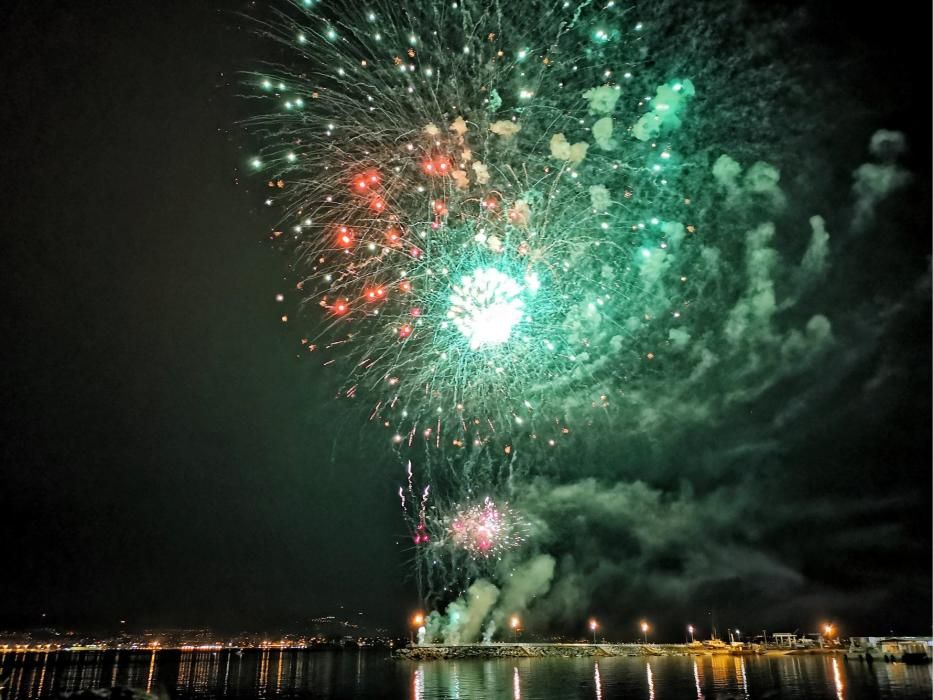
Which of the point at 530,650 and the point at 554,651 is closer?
the point at 530,650

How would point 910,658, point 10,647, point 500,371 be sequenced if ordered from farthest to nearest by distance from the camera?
A: point 10,647 → point 910,658 → point 500,371

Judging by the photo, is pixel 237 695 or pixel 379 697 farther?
pixel 237 695

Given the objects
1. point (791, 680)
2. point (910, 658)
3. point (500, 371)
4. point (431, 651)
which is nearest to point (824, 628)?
point (910, 658)

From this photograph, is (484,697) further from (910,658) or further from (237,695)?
(910,658)

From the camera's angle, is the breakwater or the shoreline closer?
the shoreline

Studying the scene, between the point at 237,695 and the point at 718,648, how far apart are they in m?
103

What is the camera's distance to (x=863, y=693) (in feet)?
107

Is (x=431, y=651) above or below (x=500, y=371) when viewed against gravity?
below

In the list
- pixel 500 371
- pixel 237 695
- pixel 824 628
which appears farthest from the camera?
pixel 824 628

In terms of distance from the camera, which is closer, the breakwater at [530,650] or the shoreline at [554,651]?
the shoreline at [554,651]

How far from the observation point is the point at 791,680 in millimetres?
44500

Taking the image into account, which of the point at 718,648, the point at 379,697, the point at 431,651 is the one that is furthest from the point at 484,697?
the point at 718,648

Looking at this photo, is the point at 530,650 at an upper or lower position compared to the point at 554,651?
upper

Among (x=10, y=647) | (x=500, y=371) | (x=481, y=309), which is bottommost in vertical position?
(x=10, y=647)
